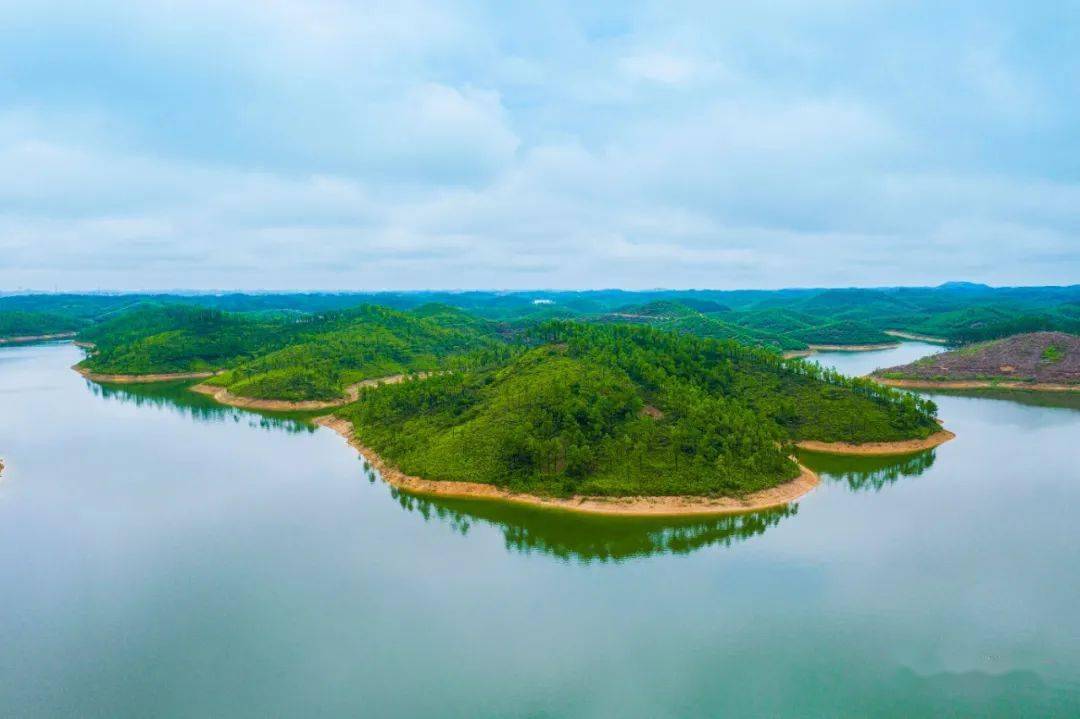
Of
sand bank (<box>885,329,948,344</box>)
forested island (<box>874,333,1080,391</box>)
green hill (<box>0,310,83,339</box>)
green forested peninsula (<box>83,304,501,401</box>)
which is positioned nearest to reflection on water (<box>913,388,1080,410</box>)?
forested island (<box>874,333,1080,391</box>)

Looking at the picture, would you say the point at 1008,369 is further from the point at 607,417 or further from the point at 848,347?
the point at 607,417

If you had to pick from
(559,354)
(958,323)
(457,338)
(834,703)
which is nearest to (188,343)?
(457,338)

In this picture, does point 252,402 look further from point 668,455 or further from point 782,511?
point 782,511

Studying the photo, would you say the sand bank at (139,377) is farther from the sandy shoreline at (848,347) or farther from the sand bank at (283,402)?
the sandy shoreline at (848,347)

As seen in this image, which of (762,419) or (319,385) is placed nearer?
(762,419)

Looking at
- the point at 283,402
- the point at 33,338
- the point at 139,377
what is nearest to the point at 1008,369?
the point at 283,402

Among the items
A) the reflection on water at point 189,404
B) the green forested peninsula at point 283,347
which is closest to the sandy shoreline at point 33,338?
the green forested peninsula at point 283,347
